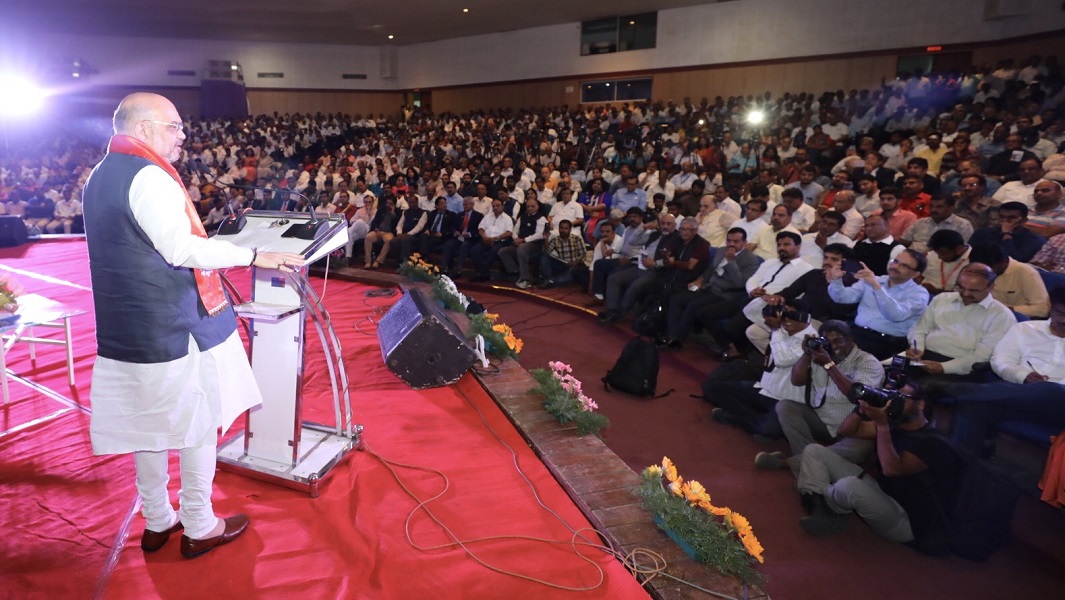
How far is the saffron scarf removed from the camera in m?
1.74

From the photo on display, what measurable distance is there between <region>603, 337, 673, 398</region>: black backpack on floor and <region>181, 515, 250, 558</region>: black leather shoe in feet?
8.84

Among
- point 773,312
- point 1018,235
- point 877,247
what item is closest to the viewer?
point 773,312

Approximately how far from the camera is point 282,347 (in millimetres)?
2352

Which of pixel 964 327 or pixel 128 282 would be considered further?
pixel 964 327

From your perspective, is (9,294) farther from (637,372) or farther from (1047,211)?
(1047,211)

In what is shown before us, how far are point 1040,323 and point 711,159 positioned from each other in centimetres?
685

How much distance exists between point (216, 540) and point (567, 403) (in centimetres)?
168

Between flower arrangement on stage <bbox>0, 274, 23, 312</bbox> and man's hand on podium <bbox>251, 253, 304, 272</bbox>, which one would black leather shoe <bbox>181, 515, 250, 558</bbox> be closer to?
man's hand on podium <bbox>251, 253, 304, 272</bbox>

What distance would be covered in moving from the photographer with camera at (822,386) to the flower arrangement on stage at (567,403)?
3.14 ft

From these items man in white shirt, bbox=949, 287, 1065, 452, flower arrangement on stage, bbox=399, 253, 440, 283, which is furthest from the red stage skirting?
flower arrangement on stage, bbox=399, 253, 440, 283

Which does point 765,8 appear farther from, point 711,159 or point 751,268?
point 751,268

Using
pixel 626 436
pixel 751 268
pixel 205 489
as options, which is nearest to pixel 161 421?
pixel 205 489

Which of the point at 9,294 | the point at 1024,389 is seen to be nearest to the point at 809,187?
the point at 1024,389

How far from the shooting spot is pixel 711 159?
9508 mm
